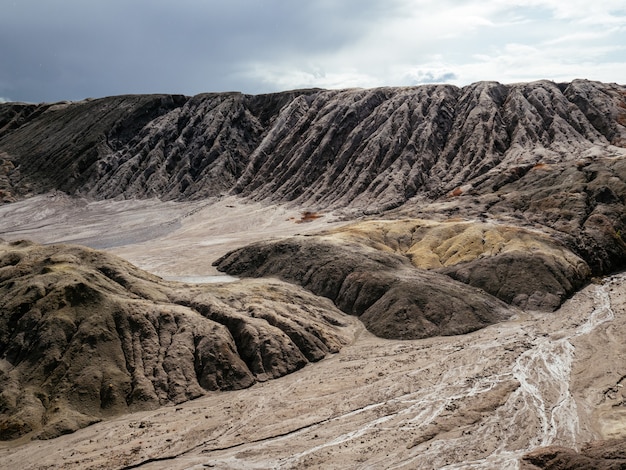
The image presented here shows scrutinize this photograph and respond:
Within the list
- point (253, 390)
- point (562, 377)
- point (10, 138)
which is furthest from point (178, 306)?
point (10, 138)

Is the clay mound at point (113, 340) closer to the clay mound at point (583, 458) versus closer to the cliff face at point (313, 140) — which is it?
the clay mound at point (583, 458)

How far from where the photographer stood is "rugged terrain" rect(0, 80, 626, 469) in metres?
24.2

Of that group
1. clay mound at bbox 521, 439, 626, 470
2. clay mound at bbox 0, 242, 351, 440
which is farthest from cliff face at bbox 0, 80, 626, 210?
clay mound at bbox 521, 439, 626, 470

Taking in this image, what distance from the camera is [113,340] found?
2923 cm

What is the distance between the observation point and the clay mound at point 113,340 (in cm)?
2638

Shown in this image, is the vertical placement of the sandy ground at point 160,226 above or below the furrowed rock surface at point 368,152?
below

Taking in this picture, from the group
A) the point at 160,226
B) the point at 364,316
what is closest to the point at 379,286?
the point at 364,316

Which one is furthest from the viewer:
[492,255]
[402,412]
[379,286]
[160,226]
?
[160,226]

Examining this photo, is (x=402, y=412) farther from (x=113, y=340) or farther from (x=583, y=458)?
(x=113, y=340)

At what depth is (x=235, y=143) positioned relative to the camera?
119500 millimetres

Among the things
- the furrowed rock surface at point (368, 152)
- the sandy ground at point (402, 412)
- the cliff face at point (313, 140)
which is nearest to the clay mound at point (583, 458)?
the sandy ground at point (402, 412)

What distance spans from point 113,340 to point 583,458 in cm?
2419

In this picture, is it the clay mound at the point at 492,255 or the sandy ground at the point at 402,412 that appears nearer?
the sandy ground at the point at 402,412

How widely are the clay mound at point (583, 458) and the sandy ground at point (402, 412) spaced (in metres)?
1.15
